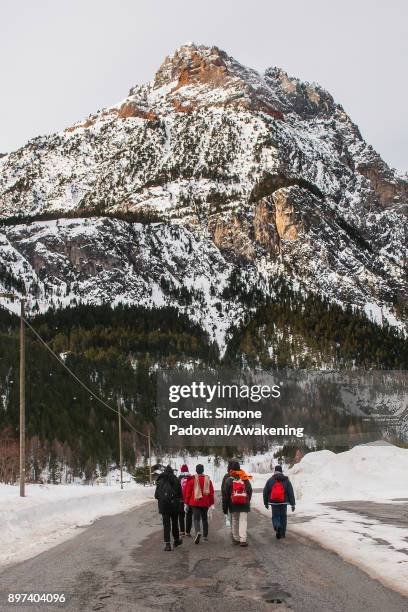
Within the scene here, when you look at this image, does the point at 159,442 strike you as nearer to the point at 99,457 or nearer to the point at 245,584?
the point at 99,457

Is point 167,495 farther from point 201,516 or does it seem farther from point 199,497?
point 201,516

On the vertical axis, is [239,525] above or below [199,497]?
below

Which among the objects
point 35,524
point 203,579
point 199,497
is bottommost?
point 35,524

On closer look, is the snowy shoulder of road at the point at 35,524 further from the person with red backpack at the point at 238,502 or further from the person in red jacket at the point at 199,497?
the person with red backpack at the point at 238,502

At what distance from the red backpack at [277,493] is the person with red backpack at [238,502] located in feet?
3.24

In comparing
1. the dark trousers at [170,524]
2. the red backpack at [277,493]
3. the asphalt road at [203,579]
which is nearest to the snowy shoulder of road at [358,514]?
the asphalt road at [203,579]

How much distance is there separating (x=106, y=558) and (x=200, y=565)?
2.81 m

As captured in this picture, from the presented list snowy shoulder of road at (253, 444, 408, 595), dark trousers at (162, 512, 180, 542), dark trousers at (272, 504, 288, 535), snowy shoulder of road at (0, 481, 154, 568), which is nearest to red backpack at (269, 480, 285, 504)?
dark trousers at (272, 504, 288, 535)

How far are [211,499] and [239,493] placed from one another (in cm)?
143

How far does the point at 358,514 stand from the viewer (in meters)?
27.9

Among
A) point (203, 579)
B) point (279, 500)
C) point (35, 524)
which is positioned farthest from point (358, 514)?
point (203, 579)

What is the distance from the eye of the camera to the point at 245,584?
1162 cm

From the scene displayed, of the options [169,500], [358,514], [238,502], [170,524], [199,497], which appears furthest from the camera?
[358,514]

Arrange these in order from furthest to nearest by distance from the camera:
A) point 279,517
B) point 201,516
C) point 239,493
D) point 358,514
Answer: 1. point 358,514
2. point 201,516
3. point 279,517
4. point 239,493
